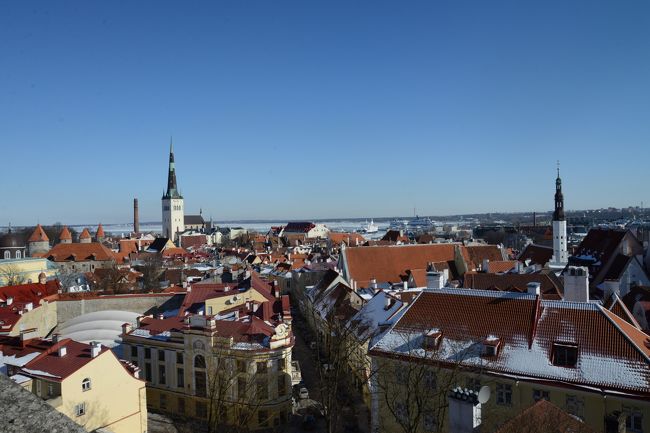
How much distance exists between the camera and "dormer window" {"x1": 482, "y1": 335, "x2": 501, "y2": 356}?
1725cm

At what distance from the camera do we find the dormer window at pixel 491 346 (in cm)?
1725

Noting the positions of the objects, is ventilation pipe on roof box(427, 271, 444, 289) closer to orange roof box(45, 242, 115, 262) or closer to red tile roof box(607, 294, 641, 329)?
red tile roof box(607, 294, 641, 329)

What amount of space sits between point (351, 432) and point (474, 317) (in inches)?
295

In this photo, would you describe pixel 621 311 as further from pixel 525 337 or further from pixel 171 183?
pixel 171 183

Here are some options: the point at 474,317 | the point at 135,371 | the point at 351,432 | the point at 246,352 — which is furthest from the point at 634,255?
the point at 135,371

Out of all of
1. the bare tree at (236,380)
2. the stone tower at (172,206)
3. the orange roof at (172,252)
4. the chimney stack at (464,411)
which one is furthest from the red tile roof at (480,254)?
the stone tower at (172,206)

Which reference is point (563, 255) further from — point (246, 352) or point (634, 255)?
point (246, 352)

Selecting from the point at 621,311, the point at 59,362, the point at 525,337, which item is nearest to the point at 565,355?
the point at 525,337

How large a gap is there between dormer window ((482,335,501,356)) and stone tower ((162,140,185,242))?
11788 centimetres

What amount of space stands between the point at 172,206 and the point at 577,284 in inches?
4642

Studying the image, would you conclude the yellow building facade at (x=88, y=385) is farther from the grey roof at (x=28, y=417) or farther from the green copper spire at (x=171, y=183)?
the green copper spire at (x=171, y=183)

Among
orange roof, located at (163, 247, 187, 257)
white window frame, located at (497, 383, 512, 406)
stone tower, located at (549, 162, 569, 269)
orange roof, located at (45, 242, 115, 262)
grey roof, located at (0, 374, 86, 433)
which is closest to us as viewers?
grey roof, located at (0, 374, 86, 433)

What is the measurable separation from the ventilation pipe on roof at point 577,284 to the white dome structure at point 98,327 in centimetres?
2339

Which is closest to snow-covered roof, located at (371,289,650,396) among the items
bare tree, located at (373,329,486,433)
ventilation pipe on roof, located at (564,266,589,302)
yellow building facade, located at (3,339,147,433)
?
bare tree, located at (373,329,486,433)
